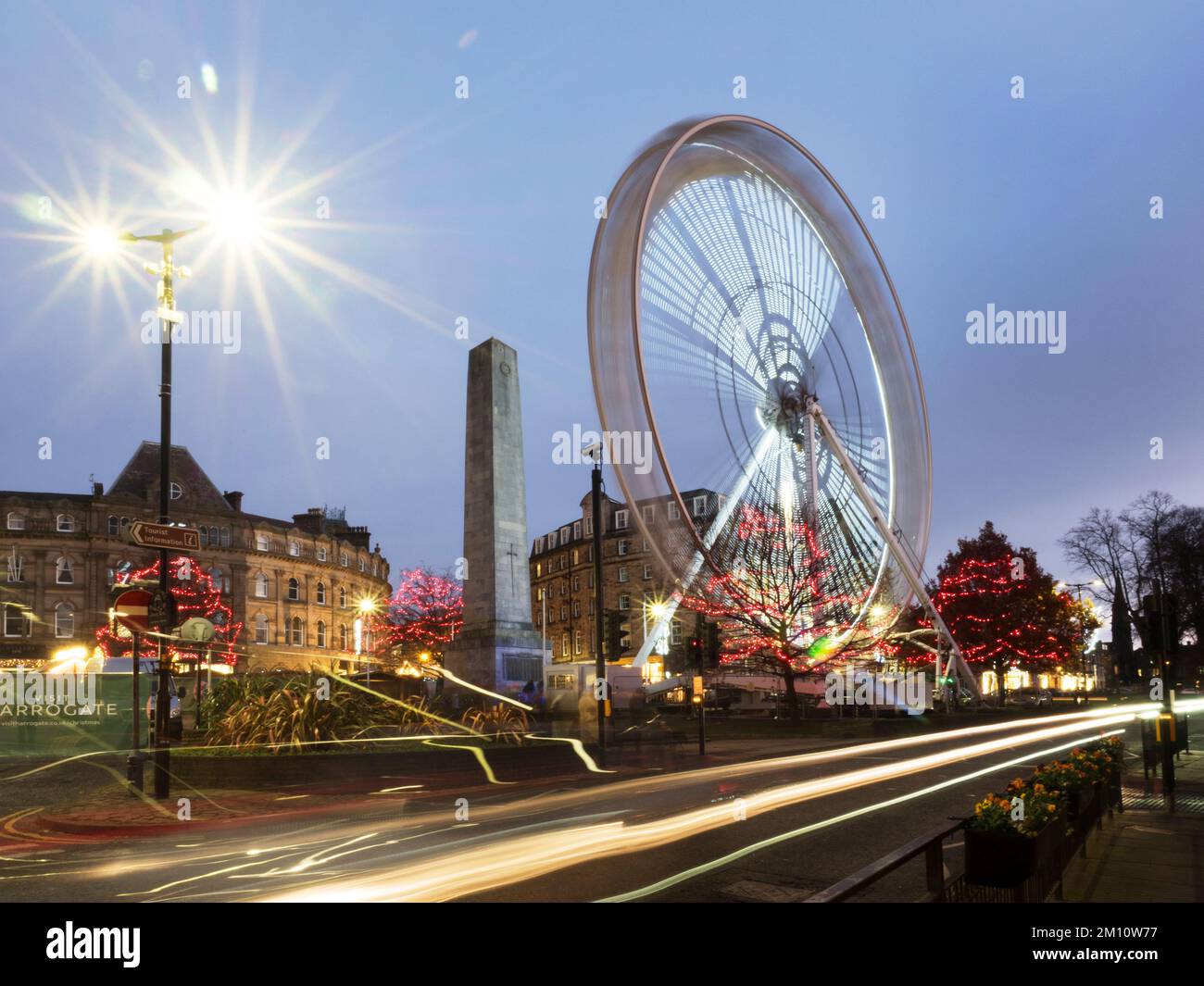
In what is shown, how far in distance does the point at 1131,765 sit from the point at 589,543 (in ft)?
261

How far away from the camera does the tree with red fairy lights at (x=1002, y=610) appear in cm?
6456


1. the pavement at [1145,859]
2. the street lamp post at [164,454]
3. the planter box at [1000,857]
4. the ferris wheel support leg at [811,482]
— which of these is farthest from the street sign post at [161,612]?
the ferris wheel support leg at [811,482]

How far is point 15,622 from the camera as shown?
77.3 m

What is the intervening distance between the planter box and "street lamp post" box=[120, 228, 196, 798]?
582 inches

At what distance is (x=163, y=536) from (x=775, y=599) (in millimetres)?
24959

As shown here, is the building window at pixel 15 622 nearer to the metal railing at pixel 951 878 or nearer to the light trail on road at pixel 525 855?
the light trail on road at pixel 525 855

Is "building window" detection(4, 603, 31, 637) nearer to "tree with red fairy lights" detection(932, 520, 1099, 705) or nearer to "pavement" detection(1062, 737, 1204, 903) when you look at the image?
"tree with red fairy lights" detection(932, 520, 1099, 705)

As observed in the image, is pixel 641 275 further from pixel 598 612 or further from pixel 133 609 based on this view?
pixel 133 609

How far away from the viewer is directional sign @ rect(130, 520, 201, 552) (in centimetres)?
1734

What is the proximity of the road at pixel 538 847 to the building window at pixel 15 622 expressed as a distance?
70.3 meters

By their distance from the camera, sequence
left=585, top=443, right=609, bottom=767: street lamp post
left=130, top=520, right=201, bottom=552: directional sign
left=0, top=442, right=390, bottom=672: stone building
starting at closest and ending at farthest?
left=130, top=520, right=201, bottom=552: directional sign, left=585, top=443, right=609, bottom=767: street lamp post, left=0, top=442, right=390, bottom=672: stone building

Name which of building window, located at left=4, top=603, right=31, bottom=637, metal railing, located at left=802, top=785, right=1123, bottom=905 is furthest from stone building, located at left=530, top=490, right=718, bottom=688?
metal railing, located at left=802, top=785, right=1123, bottom=905
